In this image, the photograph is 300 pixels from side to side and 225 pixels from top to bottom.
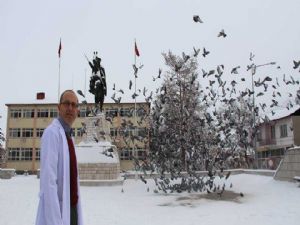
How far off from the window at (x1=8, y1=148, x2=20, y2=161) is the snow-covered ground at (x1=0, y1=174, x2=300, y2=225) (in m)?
41.1

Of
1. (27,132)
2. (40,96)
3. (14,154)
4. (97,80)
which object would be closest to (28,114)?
(27,132)

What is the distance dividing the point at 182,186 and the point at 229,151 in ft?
8.77

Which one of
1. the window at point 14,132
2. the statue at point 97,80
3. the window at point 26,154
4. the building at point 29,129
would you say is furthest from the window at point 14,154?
the statue at point 97,80

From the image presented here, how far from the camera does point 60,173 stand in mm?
3012

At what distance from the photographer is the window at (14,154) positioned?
176 ft

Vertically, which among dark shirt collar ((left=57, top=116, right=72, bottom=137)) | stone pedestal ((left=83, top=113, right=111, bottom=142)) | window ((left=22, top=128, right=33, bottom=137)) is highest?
window ((left=22, top=128, right=33, bottom=137))

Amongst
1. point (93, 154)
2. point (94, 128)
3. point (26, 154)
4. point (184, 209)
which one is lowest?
point (184, 209)

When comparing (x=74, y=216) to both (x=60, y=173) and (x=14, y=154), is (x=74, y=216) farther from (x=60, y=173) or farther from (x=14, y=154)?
(x=14, y=154)

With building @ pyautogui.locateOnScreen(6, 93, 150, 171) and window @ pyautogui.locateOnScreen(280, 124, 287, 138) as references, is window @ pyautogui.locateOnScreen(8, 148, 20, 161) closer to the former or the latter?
building @ pyautogui.locateOnScreen(6, 93, 150, 171)

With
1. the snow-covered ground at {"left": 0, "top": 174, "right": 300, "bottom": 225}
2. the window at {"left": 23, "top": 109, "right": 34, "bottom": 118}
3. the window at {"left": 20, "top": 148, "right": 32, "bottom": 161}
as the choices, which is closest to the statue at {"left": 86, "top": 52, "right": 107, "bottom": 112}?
the snow-covered ground at {"left": 0, "top": 174, "right": 300, "bottom": 225}

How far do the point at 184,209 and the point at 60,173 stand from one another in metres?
9.28

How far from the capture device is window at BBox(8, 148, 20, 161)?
176 feet

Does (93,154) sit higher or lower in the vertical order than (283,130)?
lower

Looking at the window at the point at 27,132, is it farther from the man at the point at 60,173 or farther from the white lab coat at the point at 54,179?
the white lab coat at the point at 54,179
